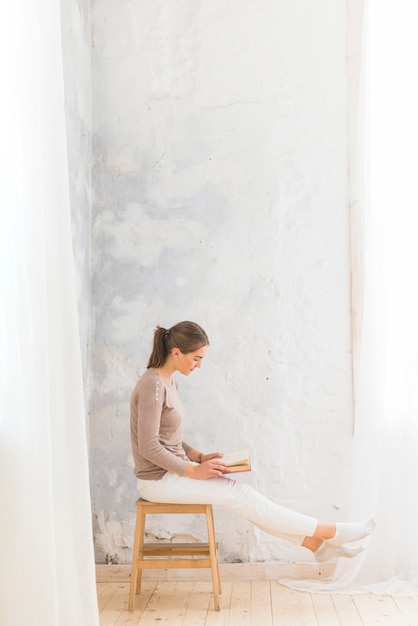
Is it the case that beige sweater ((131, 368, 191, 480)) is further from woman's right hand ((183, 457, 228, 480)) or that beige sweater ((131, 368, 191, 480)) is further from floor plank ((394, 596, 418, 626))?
floor plank ((394, 596, 418, 626))

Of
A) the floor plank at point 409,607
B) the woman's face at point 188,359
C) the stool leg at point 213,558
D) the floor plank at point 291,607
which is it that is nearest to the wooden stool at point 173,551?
the stool leg at point 213,558

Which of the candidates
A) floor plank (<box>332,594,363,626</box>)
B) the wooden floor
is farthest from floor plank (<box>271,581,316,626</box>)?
floor plank (<box>332,594,363,626</box>)

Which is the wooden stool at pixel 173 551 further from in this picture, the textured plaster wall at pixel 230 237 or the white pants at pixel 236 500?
the textured plaster wall at pixel 230 237

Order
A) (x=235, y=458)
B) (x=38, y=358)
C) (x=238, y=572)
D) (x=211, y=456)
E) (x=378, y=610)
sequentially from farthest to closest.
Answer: (x=238, y=572)
(x=211, y=456)
(x=235, y=458)
(x=378, y=610)
(x=38, y=358)

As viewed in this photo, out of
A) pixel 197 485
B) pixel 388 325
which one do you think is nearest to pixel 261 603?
pixel 197 485

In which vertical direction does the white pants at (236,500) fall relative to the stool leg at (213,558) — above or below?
above

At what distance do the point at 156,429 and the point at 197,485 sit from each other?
299mm

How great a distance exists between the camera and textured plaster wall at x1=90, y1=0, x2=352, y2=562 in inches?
151

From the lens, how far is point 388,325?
3.57 metres

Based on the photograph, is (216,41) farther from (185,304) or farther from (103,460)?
(103,460)

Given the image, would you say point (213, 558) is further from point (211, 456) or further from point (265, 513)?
point (211, 456)

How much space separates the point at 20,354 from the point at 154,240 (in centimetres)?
190

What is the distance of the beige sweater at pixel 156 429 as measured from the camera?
327cm

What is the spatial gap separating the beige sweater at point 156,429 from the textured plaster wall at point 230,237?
46 cm
